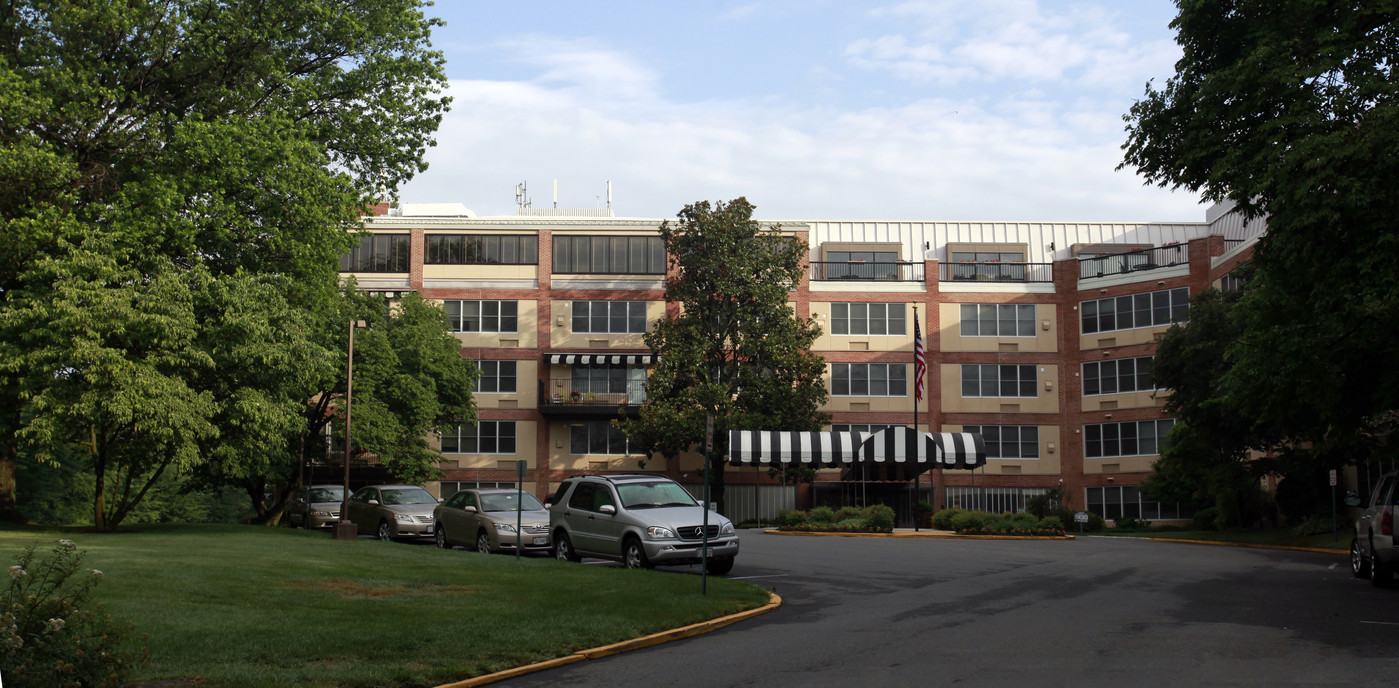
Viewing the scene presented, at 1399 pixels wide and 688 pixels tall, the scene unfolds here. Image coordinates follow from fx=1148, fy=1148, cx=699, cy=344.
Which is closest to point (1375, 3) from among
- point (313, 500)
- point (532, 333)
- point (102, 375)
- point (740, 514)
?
point (102, 375)

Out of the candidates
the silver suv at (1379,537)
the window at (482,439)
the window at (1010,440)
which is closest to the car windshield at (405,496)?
the silver suv at (1379,537)

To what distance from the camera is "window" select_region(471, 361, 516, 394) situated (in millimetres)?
54250

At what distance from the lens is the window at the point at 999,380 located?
179ft

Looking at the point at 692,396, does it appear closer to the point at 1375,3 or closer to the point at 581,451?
the point at 581,451

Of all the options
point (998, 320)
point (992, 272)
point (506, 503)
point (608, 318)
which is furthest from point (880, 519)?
point (992, 272)

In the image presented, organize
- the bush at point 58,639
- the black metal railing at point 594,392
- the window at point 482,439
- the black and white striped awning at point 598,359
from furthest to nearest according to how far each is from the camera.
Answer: the window at point 482,439 < the black metal railing at point 594,392 < the black and white striped awning at point 598,359 < the bush at point 58,639

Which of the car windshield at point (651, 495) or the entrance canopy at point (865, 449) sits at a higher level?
Result: the entrance canopy at point (865, 449)

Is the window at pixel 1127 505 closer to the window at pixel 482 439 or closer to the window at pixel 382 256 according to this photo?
the window at pixel 482 439

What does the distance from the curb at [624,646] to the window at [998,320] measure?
41.9m

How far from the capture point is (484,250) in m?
55.0

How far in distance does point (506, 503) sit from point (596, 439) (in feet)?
94.8

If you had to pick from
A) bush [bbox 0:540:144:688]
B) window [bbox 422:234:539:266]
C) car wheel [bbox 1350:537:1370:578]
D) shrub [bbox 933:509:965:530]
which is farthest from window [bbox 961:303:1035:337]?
bush [bbox 0:540:144:688]

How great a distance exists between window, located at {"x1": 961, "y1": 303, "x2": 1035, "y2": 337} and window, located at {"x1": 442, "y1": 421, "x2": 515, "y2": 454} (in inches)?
872

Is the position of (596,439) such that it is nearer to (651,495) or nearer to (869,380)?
(869,380)
